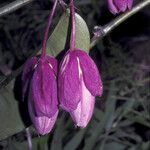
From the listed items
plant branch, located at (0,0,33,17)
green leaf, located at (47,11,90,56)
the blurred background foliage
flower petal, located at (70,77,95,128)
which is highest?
plant branch, located at (0,0,33,17)

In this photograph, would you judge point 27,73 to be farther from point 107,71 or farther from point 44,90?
point 107,71

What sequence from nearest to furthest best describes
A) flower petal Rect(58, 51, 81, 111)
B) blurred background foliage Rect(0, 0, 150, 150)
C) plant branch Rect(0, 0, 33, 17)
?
1. flower petal Rect(58, 51, 81, 111)
2. plant branch Rect(0, 0, 33, 17)
3. blurred background foliage Rect(0, 0, 150, 150)

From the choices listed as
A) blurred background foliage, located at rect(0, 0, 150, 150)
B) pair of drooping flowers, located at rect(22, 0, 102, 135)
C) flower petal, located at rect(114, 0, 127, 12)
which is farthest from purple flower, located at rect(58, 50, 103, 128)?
blurred background foliage, located at rect(0, 0, 150, 150)

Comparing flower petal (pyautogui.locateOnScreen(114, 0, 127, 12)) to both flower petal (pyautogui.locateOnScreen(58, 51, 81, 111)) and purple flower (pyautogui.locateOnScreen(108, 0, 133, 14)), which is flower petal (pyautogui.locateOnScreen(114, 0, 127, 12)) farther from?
flower petal (pyautogui.locateOnScreen(58, 51, 81, 111))

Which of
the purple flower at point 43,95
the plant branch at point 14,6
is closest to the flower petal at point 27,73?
the purple flower at point 43,95

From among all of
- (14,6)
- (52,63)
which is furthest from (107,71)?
(52,63)

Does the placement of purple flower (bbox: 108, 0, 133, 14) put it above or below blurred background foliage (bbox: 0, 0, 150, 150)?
above

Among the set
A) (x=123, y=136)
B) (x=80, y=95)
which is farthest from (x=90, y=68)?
(x=123, y=136)
